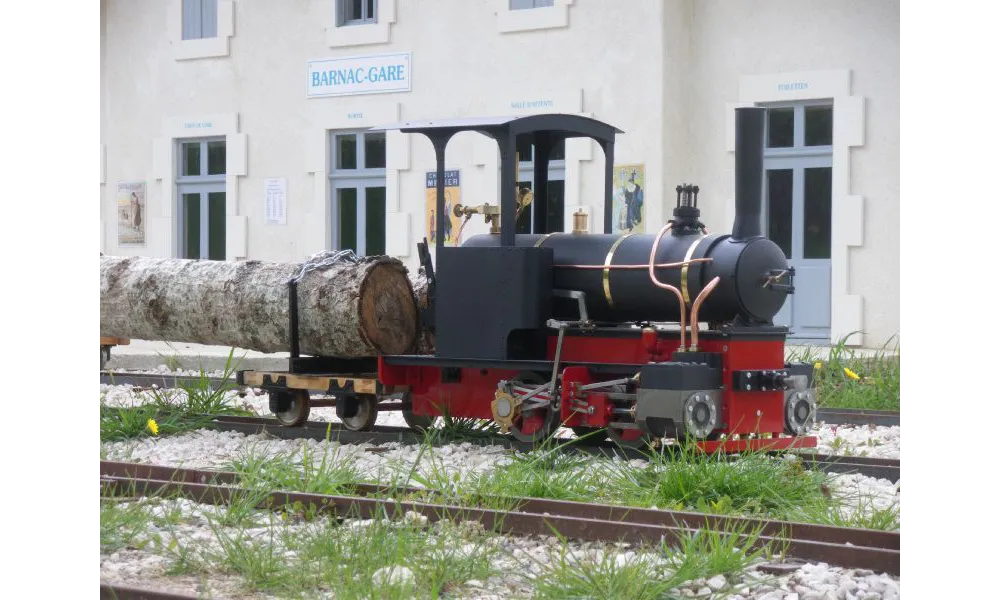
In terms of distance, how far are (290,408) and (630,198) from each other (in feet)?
21.3

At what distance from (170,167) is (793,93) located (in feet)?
26.1

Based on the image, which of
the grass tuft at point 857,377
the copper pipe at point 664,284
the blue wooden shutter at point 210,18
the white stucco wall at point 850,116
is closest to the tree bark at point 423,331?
the copper pipe at point 664,284

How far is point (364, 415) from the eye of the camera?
9266 millimetres

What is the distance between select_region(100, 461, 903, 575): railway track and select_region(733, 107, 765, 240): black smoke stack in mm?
2611

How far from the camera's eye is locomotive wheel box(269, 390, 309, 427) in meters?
9.49

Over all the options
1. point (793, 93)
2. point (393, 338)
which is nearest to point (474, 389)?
point (393, 338)

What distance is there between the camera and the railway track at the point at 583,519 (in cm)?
491

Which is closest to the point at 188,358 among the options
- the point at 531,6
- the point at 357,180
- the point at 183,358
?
the point at 183,358

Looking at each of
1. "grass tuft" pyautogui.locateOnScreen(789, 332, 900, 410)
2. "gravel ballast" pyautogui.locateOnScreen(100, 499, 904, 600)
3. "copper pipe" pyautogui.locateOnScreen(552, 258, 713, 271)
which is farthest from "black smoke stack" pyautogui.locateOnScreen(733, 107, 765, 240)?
"gravel ballast" pyautogui.locateOnScreen(100, 499, 904, 600)

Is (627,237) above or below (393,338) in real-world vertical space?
above

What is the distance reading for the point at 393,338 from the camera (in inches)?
364

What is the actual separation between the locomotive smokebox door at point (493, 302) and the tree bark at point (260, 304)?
0.78m

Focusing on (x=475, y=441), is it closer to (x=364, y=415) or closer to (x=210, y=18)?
(x=364, y=415)

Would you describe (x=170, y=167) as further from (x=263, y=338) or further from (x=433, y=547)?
(x=433, y=547)
